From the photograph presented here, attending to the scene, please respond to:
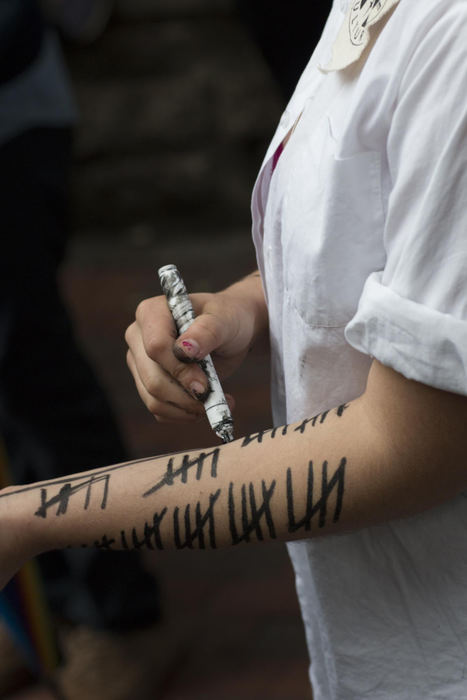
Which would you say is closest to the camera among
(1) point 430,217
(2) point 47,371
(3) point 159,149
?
(1) point 430,217

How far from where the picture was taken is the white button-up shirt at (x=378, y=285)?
2.05 ft

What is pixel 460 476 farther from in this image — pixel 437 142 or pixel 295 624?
pixel 295 624

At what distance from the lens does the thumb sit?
844mm

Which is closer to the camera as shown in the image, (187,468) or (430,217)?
(430,217)

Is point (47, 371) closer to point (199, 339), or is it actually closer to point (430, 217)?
point (199, 339)

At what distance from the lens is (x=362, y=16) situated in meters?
0.73

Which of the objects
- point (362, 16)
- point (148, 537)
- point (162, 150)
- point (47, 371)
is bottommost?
point (162, 150)

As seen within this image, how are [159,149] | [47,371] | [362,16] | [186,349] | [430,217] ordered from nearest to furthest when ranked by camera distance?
[430,217]
[362,16]
[186,349]
[47,371]
[159,149]

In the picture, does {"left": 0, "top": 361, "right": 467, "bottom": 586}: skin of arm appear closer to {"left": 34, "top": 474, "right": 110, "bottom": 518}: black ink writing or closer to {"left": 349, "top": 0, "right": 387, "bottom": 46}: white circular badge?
{"left": 34, "top": 474, "right": 110, "bottom": 518}: black ink writing

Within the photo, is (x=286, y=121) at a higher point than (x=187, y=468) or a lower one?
higher

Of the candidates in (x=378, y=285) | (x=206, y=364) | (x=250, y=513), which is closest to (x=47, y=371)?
(x=206, y=364)

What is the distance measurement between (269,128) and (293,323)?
134 inches

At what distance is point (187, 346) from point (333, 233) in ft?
0.64

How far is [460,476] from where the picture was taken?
2.30ft
